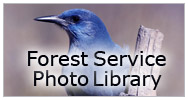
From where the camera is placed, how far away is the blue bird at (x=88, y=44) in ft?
11.8

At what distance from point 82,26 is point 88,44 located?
189mm

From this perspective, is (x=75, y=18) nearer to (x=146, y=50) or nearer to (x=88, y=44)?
(x=88, y=44)

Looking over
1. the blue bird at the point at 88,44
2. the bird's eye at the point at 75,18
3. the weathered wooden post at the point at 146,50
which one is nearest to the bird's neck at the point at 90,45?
the blue bird at the point at 88,44

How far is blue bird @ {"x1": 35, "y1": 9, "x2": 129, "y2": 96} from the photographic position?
3604 mm

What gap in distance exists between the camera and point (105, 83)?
3.63 meters

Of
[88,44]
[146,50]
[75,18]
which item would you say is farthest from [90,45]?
[146,50]

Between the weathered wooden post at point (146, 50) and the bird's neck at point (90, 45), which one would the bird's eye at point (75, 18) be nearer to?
the bird's neck at point (90, 45)

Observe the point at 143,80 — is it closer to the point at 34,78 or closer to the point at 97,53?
the point at 97,53

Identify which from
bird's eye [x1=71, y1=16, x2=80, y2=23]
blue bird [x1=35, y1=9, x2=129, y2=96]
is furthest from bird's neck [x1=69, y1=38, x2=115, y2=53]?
bird's eye [x1=71, y1=16, x2=80, y2=23]

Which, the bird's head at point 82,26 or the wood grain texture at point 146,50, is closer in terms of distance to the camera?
the wood grain texture at point 146,50

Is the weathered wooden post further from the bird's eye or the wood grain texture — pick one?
the bird's eye

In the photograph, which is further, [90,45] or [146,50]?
[90,45]

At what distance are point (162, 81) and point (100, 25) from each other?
2.88 ft

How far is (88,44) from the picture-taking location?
3.64 meters
